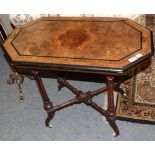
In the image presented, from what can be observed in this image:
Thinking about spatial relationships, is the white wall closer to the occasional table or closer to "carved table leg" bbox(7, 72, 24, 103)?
"carved table leg" bbox(7, 72, 24, 103)

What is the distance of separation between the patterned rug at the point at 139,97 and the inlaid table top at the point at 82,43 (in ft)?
2.47

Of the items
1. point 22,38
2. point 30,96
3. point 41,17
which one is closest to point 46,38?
point 22,38

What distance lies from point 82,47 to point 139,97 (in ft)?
3.55

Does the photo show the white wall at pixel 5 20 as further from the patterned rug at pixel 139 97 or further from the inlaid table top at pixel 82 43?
the patterned rug at pixel 139 97

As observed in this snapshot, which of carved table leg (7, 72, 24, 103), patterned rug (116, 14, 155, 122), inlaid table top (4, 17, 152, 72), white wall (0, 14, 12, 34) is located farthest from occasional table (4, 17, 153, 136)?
white wall (0, 14, 12, 34)

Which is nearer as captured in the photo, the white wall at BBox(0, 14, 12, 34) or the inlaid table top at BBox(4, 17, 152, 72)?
the inlaid table top at BBox(4, 17, 152, 72)

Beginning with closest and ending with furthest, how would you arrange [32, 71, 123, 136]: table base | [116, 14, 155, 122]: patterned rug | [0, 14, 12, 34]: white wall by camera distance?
[32, 71, 123, 136]: table base < [116, 14, 155, 122]: patterned rug < [0, 14, 12, 34]: white wall

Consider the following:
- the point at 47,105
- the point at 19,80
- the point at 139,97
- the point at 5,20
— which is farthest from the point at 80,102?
the point at 5,20

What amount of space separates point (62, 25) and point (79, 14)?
369 mm

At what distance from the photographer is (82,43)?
7.15ft

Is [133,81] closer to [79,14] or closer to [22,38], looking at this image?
[79,14]

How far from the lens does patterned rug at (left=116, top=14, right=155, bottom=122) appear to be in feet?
8.81

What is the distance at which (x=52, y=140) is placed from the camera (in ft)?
8.57

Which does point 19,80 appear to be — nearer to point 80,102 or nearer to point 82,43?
point 80,102
